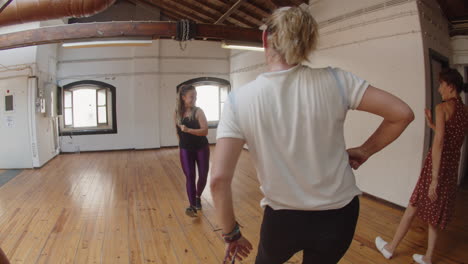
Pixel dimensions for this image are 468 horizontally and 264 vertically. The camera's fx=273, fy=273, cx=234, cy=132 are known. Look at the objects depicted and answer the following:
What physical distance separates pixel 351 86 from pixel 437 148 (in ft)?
5.63

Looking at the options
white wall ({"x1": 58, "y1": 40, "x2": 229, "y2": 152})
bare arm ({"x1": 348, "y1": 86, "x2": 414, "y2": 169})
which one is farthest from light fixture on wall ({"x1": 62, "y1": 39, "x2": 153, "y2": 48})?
bare arm ({"x1": 348, "y1": 86, "x2": 414, "y2": 169})

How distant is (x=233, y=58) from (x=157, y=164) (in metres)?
4.83

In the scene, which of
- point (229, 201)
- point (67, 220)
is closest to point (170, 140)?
point (67, 220)

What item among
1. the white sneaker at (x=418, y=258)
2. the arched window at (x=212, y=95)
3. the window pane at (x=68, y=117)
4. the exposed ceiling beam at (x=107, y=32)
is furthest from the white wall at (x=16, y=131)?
the white sneaker at (x=418, y=258)

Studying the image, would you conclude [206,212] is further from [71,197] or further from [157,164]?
[157,164]

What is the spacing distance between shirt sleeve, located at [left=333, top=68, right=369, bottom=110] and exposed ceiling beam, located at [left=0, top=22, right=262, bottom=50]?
14.5 feet

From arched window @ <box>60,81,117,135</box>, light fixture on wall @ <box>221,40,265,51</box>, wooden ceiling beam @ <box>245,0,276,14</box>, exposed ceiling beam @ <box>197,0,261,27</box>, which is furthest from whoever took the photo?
arched window @ <box>60,81,117,135</box>

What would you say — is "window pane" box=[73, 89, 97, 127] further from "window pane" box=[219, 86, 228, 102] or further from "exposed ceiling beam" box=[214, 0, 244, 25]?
"exposed ceiling beam" box=[214, 0, 244, 25]

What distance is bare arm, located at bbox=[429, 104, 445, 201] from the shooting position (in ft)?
6.87

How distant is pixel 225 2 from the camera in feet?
21.5

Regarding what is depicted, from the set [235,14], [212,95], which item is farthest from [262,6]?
[212,95]

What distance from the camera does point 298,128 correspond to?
88 centimetres

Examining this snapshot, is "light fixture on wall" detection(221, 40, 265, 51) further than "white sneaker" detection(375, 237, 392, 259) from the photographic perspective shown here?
Yes

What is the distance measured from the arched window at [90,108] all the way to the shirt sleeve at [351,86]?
937cm
